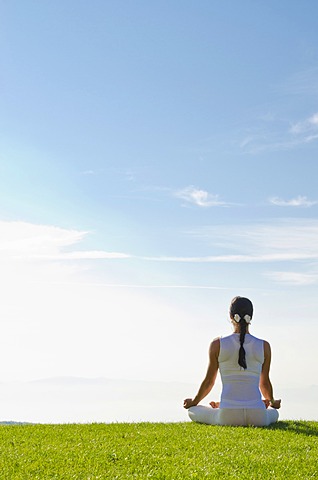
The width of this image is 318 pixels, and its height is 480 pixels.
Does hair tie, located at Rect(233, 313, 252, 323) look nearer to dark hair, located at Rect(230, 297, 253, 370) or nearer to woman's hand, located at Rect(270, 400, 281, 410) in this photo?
dark hair, located at Rect(230, 297, 253, 370)

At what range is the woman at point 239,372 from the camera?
12.7 meters

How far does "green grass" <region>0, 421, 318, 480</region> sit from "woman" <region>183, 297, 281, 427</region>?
16.7 inches

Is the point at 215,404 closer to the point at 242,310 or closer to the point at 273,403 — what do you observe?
the point at 273,403

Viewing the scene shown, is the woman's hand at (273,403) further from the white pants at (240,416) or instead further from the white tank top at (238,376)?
the white tank top at (238,376)

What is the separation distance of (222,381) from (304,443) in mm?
2070

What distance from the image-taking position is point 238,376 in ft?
41.8

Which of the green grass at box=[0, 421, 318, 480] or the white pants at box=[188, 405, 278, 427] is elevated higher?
the white pants at box=[188, 405, 278, 427]

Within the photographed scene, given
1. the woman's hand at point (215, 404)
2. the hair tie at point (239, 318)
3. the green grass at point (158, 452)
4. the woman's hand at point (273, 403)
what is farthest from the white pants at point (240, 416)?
the hair tie at point (239, 318)

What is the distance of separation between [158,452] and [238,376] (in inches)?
111

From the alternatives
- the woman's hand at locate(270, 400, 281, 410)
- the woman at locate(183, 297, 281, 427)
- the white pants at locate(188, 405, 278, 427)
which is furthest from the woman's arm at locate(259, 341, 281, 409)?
the white pants at locate(188, 405, 278, 427)

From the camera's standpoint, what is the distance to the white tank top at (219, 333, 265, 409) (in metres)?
12.7

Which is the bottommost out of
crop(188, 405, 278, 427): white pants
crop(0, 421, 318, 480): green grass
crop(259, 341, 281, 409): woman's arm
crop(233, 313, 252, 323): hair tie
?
crop(0, 421, 318, 480): green grass

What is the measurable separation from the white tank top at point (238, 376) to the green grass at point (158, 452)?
0.59m

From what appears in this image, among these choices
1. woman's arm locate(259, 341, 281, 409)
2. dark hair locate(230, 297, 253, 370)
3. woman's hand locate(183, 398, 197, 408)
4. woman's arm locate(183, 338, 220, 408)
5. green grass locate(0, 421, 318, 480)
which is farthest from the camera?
woman's hand locate(183, 398, 197, 408)
